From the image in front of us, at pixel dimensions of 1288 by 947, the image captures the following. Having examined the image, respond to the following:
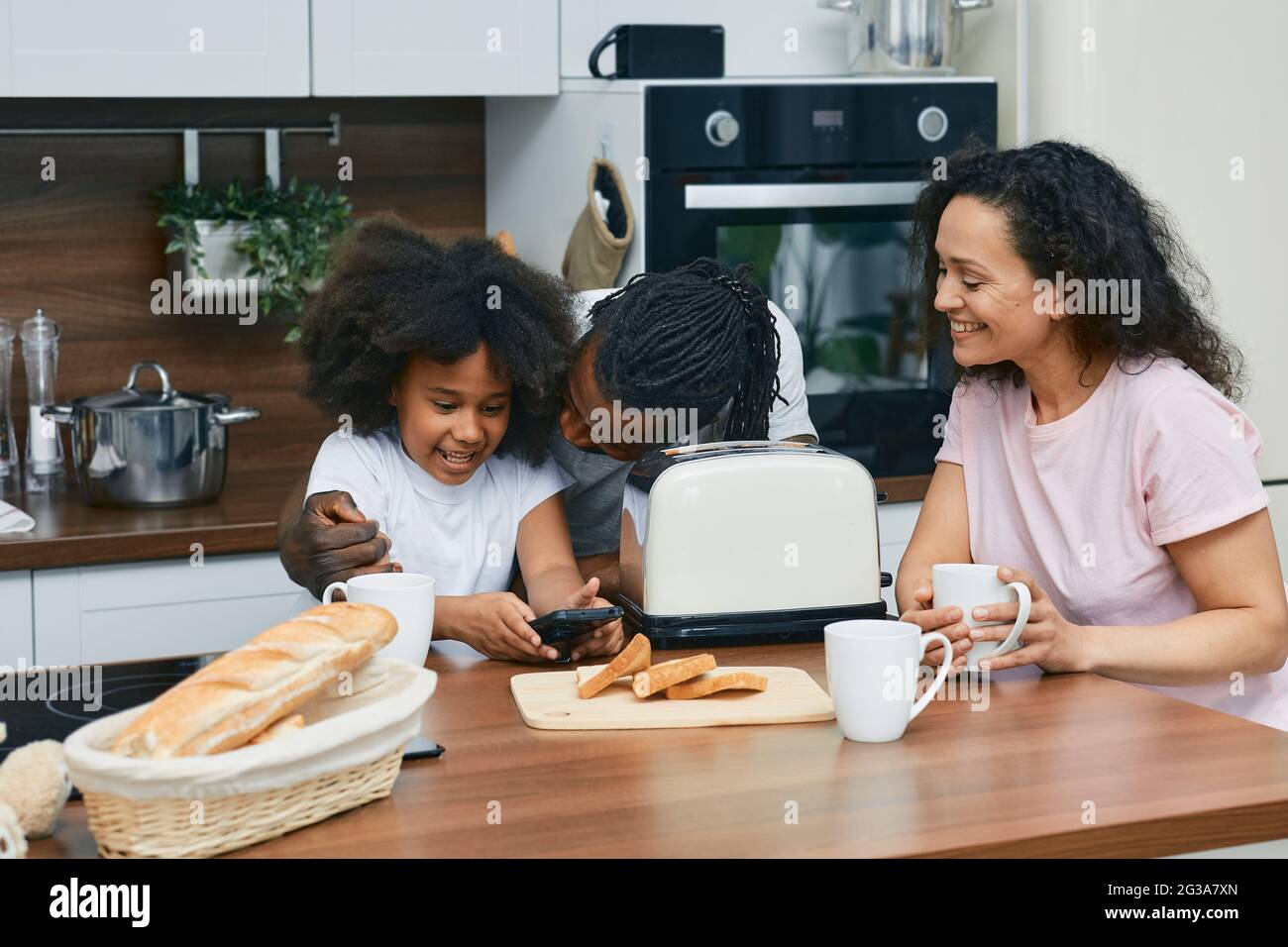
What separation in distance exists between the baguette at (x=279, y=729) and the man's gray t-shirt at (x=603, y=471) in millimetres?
880

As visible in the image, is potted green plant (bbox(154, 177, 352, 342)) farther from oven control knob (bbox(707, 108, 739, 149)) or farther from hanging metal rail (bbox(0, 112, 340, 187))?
oven control knob (bbox(707, 108, 739, 149))

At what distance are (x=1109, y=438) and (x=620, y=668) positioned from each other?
0.64 meters

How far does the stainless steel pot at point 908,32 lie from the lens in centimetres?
254

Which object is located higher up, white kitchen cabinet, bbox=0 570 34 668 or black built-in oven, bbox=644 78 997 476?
black built-in oven, bbox=644 78 997 476

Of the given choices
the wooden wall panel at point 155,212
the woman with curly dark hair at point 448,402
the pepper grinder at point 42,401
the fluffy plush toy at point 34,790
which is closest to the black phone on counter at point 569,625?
the woman with curly dark hair at point 448,402

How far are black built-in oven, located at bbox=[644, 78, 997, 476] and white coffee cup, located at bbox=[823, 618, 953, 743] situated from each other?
130cm

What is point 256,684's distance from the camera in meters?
1.01

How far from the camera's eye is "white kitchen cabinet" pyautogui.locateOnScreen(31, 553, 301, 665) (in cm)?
217

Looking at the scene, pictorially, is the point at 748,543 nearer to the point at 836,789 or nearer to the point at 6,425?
the point at 836,789

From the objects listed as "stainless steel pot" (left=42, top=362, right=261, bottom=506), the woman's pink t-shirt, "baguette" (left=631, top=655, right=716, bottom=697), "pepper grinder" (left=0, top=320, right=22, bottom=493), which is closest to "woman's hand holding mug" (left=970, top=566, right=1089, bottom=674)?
the woman's pink t-shirt

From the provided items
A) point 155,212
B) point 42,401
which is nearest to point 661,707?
point 42,401

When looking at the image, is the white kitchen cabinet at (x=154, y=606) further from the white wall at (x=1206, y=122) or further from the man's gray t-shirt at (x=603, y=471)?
the white wall at (x=1206, y=122)
